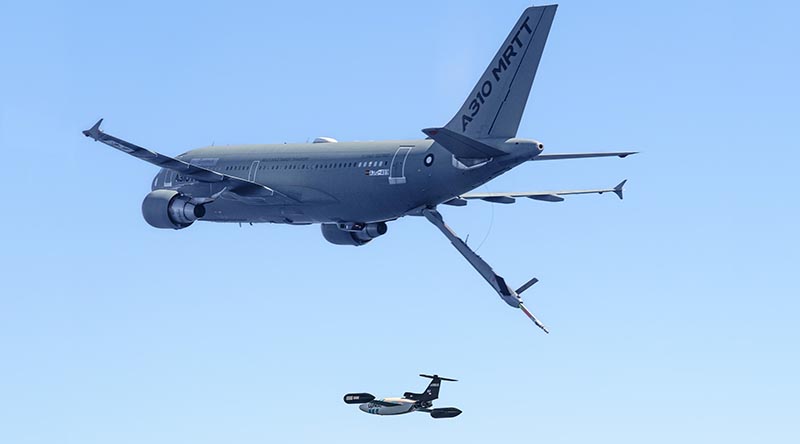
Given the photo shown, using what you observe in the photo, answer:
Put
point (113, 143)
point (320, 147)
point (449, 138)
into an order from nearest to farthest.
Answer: point (449, 138), point (113, 143), point (320, 147)

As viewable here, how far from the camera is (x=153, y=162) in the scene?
82.9 metres

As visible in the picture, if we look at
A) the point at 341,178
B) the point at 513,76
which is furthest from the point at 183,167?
the point at 513,76

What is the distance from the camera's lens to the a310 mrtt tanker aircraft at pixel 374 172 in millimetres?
76312

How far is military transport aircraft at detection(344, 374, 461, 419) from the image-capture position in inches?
3059

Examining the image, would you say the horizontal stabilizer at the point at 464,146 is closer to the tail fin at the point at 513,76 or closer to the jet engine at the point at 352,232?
the tail fin at the point at 513,76

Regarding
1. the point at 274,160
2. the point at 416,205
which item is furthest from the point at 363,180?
the point at 274,160

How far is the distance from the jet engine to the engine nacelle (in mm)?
8044

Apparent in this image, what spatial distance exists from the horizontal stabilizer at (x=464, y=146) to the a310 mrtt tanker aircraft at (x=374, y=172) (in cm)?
5

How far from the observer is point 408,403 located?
78.8m

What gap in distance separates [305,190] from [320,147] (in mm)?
3108

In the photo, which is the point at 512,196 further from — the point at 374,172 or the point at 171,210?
the point at 171,210

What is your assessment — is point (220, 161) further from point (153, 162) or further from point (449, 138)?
point (449, 138)

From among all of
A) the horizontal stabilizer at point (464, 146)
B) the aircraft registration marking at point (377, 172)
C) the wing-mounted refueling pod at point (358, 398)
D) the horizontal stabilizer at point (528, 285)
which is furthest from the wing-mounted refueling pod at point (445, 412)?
the horizontal stabilizer at point (464, 146)

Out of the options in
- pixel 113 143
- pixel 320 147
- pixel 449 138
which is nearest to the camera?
pixel 449 138
